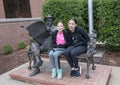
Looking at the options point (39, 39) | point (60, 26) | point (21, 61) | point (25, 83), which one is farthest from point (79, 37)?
point (21, 61)

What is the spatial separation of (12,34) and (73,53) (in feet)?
17.9

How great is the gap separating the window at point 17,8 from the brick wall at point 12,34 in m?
3.03

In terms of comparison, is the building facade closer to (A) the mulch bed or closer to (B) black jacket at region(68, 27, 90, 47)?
(A) the mulch bed

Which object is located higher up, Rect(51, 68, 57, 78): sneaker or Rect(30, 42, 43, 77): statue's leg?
Rect(30, 42, 43, 77): statue's leg

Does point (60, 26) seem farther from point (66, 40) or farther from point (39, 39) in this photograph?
point (39, 39)

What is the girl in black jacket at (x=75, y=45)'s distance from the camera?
13.8 feet

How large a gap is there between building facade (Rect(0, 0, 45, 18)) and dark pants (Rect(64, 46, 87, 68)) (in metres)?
7.99

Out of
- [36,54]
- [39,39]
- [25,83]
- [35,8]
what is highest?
[35,8]

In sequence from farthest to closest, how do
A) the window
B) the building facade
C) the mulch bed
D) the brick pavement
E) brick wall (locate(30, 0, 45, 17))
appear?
the window < the building facade < brick wall (locate(30, 0, 45, 17)) < the mulch bed < the brick pavement

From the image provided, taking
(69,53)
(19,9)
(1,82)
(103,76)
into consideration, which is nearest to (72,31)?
(69,53)

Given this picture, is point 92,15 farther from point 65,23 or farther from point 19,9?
point 19,9

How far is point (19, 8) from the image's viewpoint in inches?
500

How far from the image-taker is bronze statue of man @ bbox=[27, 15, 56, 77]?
15.3ft

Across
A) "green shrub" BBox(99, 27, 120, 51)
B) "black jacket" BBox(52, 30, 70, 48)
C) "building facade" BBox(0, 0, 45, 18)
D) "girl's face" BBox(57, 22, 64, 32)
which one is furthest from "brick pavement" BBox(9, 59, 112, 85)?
"building facade" BBox(0, 0, 45, 18)
